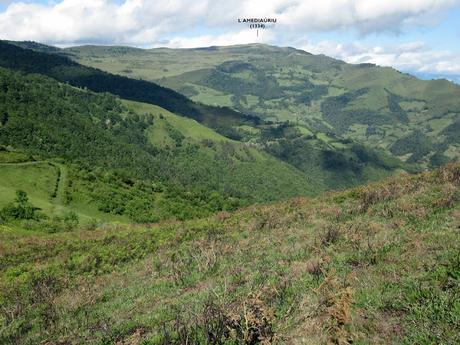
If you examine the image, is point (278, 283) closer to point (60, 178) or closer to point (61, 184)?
point (61, 184)

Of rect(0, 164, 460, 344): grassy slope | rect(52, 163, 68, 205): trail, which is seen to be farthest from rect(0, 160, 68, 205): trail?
rect(0, 164, 460, 344): grassy slope

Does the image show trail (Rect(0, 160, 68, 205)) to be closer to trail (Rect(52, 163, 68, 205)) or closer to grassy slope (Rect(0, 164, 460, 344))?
trail (Rect(52, 163, 68, 205))

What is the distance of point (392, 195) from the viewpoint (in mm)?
26812

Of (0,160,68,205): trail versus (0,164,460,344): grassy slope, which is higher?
(0,164,460,344): grassy slope

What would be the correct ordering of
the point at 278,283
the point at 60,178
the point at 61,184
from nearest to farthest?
the point at 278,283 → the point at 61,184 → the point at 60,178

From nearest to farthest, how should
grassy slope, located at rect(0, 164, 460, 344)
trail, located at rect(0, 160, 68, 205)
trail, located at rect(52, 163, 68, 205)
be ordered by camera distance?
grassy slope, located at rect(0, 164, 460, 344), trail, located at rect(52, 163, 68, 205), trail, located at rect(0, 160, 68, 205)

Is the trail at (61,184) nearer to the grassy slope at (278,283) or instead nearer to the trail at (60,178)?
the trail at (60,178)

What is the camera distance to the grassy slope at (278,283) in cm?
1077

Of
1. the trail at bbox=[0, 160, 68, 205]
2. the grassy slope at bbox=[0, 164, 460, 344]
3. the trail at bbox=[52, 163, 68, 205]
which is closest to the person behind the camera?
the grassy slope at bbox=[0, 164, 460, 344]

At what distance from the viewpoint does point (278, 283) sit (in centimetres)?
1450

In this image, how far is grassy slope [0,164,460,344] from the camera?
1077 centimetres

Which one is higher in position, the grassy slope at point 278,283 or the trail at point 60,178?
the grassy slope at point 278,283

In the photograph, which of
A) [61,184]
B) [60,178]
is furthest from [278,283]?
[60,178]

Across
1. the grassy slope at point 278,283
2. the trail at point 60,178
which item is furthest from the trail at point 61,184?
the grassy slope at point 278,283
